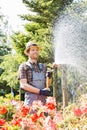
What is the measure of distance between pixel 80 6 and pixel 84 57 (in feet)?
5.31

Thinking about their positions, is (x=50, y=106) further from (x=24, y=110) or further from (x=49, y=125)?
(x=49, y=125)

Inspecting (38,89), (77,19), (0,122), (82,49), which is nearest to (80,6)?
(77,19)

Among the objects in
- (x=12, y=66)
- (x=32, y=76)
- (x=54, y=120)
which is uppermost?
(x=54, y=120)

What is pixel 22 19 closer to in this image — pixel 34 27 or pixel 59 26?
pixel 34 27

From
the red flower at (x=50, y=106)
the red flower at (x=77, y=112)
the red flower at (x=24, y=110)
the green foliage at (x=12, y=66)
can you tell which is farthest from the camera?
the green foliage at (x=12, y=66)

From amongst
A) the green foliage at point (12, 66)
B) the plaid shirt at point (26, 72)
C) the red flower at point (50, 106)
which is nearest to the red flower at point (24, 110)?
the red flower at point (50, 106)

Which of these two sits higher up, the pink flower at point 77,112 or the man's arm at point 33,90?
the pink flower at point 77,112

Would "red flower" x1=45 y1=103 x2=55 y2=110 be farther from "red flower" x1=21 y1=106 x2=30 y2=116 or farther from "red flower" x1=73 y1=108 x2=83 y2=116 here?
"red flower" x1=73 y1=108 x2=83 y2=116

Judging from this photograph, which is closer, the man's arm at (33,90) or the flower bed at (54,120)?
the flower bed at (54,120)

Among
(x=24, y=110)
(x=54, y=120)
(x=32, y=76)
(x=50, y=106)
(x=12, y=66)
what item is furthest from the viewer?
(x=12, y=66)

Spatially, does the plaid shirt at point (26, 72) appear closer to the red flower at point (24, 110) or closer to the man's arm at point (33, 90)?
the man's arm at point (33, 90)

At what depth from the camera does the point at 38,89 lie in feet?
15.4

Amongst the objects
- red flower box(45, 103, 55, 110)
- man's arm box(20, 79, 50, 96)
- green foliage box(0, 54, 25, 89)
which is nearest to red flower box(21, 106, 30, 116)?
red flower box(45, 103, 55, 110)

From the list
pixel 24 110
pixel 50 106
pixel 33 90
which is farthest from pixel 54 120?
pixel 33 90
